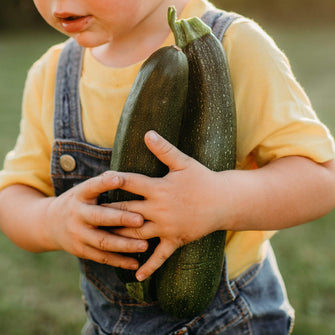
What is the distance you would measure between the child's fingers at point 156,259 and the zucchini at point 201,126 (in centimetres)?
7

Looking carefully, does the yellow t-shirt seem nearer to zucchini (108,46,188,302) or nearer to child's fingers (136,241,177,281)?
zucchini (108,46,188,302)

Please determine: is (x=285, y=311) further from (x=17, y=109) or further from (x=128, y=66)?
(x=17, y=109)

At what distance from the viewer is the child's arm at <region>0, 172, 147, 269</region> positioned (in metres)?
1.26

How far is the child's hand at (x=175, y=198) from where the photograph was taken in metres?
1.21

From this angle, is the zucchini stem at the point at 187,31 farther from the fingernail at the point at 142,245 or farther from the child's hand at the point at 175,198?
the fingernail at the point at 142,245

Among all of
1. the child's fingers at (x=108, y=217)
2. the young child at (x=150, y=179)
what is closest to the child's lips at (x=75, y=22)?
the young child at (x=150, y=179)

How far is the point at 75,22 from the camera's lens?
139cm

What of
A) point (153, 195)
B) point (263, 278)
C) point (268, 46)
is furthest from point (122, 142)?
point (263, 278)

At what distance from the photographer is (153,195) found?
3.98 feet

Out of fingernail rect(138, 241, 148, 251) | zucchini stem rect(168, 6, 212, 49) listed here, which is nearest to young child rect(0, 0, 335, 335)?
fingernail rect(138, 241, 148, 251)

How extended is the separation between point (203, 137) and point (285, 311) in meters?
0.78

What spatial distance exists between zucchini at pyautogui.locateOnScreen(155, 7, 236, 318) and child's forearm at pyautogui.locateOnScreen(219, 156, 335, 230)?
8 centimetres

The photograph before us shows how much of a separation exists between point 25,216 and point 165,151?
2.15 ft

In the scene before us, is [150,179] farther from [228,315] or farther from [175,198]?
[228,315]
